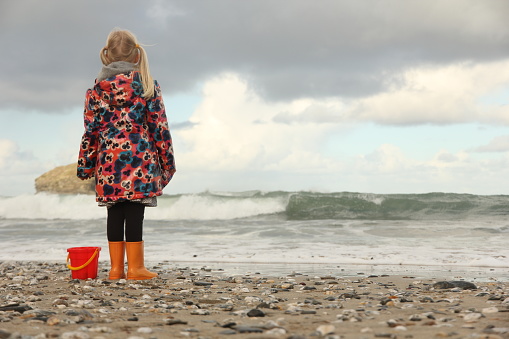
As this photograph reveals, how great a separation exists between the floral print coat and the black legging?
0.58ft

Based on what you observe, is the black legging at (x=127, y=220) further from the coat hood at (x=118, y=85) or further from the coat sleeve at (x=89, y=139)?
the coat hood at (x=118, y=85)

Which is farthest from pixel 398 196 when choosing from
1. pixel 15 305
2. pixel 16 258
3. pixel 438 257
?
pixel 15 305

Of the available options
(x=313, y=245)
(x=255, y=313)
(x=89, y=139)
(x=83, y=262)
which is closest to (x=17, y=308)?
(x=255, y=313)

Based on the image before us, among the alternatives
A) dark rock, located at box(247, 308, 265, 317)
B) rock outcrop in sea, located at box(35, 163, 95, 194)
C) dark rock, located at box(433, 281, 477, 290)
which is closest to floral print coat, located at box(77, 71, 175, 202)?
dark rock, located at box(247, 308, 265, 317)

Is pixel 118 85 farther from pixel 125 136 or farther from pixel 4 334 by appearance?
pixel 4 334

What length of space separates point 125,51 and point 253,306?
284 cm

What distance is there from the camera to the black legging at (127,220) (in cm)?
531

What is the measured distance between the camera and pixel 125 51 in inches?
210

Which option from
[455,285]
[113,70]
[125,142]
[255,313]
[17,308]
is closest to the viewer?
[255,313]

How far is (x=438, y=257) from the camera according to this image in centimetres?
754

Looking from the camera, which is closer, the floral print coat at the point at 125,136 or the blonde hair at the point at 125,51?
the floral print coat at the point at 125,136

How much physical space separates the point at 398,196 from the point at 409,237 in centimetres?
1138

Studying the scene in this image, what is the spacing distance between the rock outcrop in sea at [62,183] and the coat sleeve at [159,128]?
19796 millimetres

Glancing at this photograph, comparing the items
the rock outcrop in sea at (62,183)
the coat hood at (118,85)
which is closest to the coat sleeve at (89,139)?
the coat hood at (118,85)
